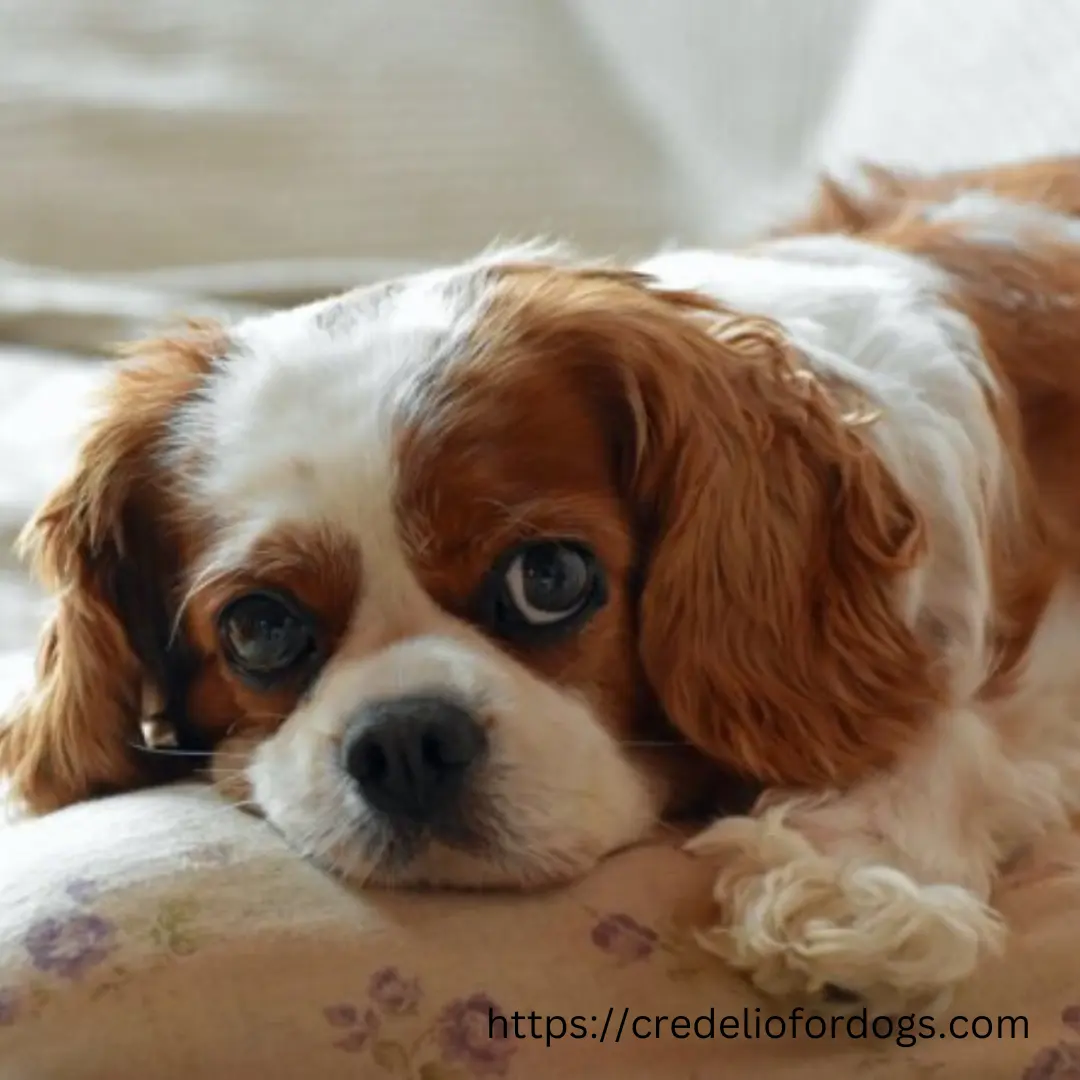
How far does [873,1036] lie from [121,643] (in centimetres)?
75

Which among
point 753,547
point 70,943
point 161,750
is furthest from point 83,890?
point 753,547

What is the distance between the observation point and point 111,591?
66.7 inches

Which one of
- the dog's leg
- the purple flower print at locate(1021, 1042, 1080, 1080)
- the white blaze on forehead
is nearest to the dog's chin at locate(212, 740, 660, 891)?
the dog's leg

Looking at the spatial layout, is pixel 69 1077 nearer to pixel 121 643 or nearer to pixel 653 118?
pixel 121 643

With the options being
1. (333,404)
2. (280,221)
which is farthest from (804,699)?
(280,221)

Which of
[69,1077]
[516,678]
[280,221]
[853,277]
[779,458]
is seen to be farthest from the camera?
[280,221]

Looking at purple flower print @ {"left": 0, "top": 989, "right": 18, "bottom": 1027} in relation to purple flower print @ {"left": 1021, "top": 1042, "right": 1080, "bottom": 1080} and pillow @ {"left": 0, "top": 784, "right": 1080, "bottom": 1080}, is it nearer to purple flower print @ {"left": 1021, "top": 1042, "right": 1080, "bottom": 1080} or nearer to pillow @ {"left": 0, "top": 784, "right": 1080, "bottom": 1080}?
pillow @ {"left": 0, "top": 784, "right": 1080, "bottom": 1080}

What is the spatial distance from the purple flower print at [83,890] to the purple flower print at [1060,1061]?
2.22ft

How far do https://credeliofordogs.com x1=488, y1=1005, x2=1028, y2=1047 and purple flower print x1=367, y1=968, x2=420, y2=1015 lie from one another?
55mm

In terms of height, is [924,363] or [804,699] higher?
[924,363]

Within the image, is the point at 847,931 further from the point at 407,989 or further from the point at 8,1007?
the point at 8,1007

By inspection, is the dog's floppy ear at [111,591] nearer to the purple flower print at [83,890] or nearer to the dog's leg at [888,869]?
the purple flower print at [83,890]

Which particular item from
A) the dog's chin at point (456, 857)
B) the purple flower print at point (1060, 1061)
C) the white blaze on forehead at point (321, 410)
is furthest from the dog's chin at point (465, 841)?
the purple flower print at point (1060, 1061)

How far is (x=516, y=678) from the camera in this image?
146cm
